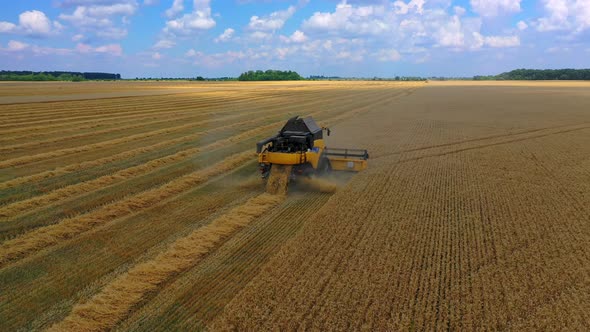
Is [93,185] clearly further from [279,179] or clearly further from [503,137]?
[503,137]

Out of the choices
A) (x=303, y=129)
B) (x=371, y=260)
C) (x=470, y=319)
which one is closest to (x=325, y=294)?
(x=371, y=260)

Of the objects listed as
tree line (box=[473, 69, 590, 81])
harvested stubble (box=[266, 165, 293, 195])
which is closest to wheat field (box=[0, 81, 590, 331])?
harvested stubble (box=[266, 165, 293, 195])

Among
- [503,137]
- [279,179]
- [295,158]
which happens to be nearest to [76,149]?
[279,179]

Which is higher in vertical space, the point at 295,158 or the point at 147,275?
the point at 295,158

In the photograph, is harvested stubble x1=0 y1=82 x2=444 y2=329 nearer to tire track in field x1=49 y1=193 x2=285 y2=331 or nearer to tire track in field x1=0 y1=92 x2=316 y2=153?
tire track in field x1=49 y1=193 x2=285 y2=331

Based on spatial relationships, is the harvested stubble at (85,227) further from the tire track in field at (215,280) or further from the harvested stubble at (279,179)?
the harvested stubble at (279,179)

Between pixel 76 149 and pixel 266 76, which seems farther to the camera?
pixel 266 76
